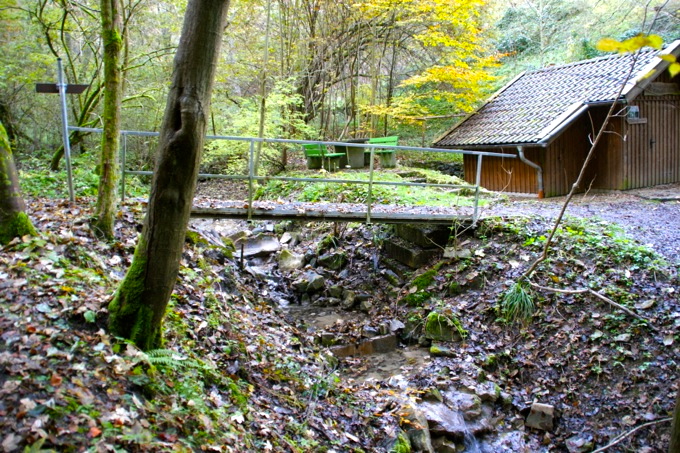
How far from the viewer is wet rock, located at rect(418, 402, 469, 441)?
5.23 meters

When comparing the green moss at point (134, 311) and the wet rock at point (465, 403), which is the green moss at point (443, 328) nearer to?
the wet rock at point (465, 403)

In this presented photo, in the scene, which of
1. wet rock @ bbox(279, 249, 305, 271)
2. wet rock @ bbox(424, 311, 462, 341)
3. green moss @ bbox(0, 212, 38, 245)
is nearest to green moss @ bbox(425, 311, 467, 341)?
wet rock @ bbox(424, 311, 462, 341)

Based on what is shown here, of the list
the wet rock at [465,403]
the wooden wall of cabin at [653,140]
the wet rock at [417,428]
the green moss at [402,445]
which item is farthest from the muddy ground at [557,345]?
the wooden wall of cabin at [653,140]

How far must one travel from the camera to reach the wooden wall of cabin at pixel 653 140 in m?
12.5

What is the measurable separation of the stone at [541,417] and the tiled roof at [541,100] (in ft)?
25.6

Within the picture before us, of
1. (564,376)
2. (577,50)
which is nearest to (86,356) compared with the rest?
(564,376)

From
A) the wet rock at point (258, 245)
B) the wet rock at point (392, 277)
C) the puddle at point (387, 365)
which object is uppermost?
the wet rock at point (258, 245)

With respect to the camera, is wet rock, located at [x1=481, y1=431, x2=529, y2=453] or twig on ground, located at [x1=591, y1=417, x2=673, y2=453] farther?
wet rock, located at [x1=481, y1=431, x2=529, y2=453]

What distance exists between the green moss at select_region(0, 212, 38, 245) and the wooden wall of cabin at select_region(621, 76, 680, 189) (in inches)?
510

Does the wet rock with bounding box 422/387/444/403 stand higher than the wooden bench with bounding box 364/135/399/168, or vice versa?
the wooden bench with bounding box 364/135/399/168

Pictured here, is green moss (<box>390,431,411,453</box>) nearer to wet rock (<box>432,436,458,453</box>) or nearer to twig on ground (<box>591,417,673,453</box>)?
wet rock (<box>432,436,458,453</box>)

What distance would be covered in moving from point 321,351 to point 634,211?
24.3 feet

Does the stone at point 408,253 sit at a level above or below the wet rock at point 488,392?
above

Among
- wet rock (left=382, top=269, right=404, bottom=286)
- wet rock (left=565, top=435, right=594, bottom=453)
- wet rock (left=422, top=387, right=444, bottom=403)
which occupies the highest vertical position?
wet rock (left=382, top=269, right=404, bottom=286)
